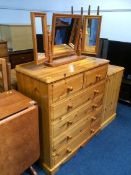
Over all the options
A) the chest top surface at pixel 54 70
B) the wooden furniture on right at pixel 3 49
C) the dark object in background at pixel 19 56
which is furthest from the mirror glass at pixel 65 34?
the dark object in background at pixel 19 56

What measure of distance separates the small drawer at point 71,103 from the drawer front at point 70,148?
40 centimetres

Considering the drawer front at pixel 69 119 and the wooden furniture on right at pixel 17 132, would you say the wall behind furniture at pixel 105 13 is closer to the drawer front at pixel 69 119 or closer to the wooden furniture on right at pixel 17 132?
the drawer front at pixel 69 119

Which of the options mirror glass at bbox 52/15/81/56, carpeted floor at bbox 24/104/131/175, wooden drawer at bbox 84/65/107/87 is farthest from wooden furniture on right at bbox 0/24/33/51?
carpeted floor at bbox 24/104/131/175

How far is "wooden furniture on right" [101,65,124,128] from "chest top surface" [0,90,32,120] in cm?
108

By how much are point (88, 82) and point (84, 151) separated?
81cm

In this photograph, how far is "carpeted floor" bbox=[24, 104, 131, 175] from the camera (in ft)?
5.54

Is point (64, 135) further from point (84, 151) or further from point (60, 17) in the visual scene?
point (60, 17)

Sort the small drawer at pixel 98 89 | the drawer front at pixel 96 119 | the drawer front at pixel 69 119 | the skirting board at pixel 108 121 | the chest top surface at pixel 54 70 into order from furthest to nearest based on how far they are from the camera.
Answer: the skirting board at pixel 108 121 → the drawer front at pixel 96 119 → the small drawer at pixel 98 89 → the drawer front at pixel 69 119 → the chest top surface at pixel 54 70

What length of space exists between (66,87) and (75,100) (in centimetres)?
21

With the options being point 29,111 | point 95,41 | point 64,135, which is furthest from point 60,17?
point 64,135

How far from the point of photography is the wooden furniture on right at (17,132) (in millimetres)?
1194

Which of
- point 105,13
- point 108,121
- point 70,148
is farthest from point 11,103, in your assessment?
point 105,13

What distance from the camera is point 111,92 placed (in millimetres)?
2221

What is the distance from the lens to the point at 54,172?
1640mm
